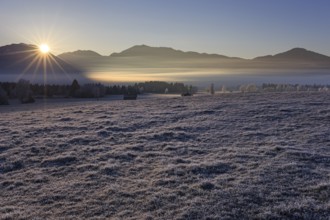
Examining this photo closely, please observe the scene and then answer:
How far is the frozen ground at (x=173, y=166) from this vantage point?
380 inches

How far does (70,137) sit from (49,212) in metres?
8.32

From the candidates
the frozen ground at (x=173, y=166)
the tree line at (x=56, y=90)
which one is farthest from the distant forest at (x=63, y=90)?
the frozen ground at (x=173, y=166)

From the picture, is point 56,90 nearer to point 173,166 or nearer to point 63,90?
point 63,90

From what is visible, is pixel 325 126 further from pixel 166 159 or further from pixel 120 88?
pixel 120 88

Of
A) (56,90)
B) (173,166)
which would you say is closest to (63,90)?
(56,90)

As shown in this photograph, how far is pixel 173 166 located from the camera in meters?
12.8

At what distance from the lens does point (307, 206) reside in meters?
9.29

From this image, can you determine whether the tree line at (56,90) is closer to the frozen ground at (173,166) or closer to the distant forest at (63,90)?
the distant forest at (63,90)

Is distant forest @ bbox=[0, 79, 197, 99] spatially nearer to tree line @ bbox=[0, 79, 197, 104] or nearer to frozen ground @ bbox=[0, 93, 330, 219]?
tree line @ bbox=[0, 79, 197, 104]

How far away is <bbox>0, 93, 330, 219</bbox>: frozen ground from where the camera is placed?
31.7 ft

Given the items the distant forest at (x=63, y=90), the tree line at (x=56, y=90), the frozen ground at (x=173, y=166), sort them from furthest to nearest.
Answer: the distant forest at (x=63, y=90) < the tree line at (x=56, y=90) < the frozen ground at (x=173, y=166)

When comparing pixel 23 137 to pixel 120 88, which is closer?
pixel 23 137

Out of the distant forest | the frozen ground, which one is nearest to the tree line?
the distant forest

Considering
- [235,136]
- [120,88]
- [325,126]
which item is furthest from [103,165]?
[120,88]
